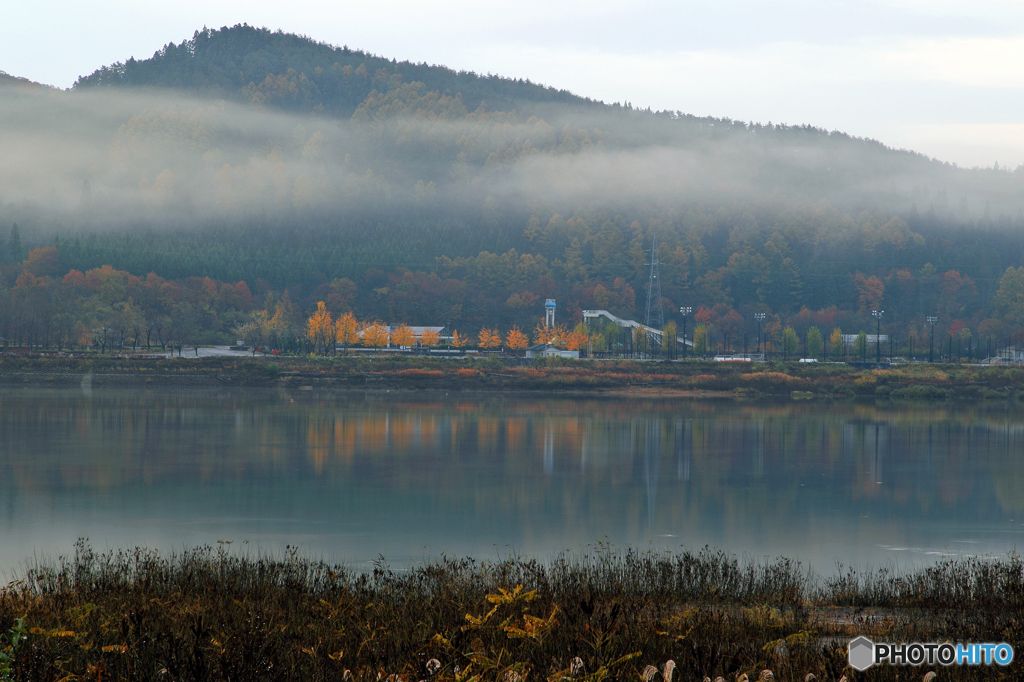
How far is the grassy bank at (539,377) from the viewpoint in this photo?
63156 mm

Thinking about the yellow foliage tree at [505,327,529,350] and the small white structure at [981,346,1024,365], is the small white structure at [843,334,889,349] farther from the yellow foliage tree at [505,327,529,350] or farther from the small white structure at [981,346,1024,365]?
the yellow foliage tree at [505,327,529,350]

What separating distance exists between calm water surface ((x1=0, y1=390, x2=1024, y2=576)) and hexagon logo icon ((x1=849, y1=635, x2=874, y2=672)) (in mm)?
8528

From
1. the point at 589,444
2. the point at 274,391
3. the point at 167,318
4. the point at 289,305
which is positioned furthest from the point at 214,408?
the point at 289,305

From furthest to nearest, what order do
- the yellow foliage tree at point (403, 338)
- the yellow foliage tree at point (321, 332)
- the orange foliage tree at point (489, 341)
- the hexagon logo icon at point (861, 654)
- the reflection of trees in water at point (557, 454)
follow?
the orange foliage tree at point (489, 341), the yellow foliage tree at point (403, 338), the yellow foliage tree at point (321, 332), the reflection of trees in water at point (557, 454), the hexagon logo icon at point (861, 654)

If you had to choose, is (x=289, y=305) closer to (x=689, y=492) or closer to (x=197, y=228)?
(x=197, y=228)

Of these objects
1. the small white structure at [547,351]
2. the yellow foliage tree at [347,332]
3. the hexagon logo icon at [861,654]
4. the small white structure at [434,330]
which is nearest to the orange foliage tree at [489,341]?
the small white structure at [434,330]

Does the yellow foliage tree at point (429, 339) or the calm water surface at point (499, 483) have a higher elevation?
the yellow foliage tree at point (429, 339)

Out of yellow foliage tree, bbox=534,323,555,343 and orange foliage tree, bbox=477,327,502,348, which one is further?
yellow foliage tree, bbox=534,323,555,343

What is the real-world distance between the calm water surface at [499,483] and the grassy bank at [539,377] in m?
18.5

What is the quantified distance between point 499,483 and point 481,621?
666 inches

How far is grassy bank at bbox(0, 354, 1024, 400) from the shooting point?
63156 millimetres

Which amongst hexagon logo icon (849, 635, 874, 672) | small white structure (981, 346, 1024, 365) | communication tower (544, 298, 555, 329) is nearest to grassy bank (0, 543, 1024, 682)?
hexagon logo icon (849, 635, 874, 672)

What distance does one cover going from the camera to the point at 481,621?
7.44 meters

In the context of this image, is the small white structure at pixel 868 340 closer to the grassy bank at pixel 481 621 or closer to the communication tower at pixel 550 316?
the communication tower at pixel 550 316
